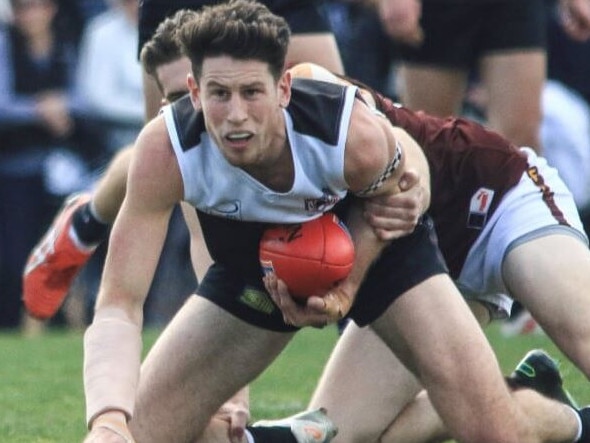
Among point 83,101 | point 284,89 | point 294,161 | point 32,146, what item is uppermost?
point 284,89

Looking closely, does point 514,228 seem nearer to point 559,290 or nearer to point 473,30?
point 559,290

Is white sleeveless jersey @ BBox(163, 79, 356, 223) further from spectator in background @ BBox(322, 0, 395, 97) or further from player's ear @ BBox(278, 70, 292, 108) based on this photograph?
spectator in background @ BBox(322, 0, 395, 97)

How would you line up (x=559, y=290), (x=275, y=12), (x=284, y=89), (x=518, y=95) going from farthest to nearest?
(x=518, y=95) → (x=275, y=12) → (x=559, y=290) → (x=284, y=89)

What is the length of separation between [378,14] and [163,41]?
6.43 meters

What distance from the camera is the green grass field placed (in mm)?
7441

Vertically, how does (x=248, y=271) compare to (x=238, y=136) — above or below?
below

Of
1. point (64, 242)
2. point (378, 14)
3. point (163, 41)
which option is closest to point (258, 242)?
point (163, 41)

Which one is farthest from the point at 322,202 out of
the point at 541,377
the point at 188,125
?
the point at 541,377

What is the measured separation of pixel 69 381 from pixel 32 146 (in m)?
4.79

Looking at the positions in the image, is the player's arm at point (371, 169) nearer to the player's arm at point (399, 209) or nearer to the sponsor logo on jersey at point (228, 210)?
the player's arm at point (399, 209)

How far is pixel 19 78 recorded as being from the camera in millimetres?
13219

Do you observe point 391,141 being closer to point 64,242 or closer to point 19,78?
point 64,242

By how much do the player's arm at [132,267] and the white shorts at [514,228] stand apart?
48.7 inches

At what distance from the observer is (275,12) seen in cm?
759
